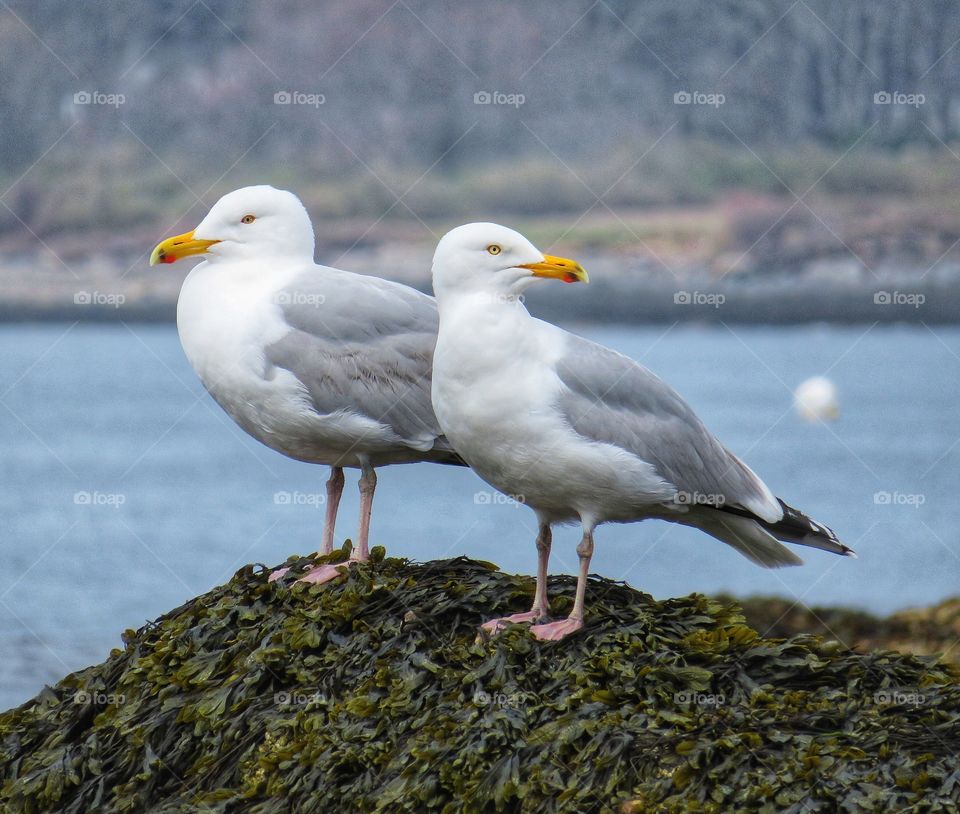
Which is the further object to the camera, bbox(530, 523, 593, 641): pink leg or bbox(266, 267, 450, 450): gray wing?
bbox(266, 267, 450, 450): gray wing

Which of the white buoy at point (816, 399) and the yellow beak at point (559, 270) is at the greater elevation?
the white buoy at point (816, 399)

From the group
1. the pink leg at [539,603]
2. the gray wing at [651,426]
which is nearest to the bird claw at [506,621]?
the pink leg at [539,603]

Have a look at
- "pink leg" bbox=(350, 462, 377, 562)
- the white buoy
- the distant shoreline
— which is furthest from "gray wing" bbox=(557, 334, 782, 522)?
the white buoy

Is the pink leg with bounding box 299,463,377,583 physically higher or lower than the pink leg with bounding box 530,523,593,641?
higher

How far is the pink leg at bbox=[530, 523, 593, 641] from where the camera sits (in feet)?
15.3

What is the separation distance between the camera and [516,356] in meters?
4.73

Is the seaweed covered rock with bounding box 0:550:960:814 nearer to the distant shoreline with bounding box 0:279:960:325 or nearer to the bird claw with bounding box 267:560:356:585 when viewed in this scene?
the bird claw with bounding box 267:560:356:585

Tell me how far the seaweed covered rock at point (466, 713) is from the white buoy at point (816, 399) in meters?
18.3

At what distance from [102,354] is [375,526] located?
9.42m

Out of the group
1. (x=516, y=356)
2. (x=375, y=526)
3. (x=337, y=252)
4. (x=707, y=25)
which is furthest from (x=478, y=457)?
(x=707, y=25)

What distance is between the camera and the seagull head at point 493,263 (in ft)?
15.7

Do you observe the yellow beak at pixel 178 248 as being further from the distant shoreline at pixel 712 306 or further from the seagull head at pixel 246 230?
the distant shoreline at pixel 712 306

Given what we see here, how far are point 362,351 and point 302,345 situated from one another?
0.24m

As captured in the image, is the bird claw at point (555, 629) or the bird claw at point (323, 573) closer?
the bird claw at point (555, 629)
